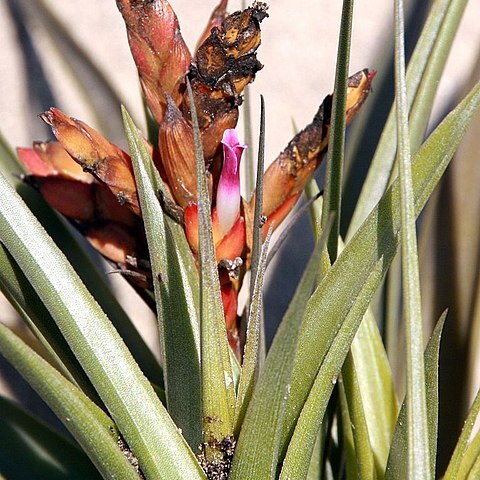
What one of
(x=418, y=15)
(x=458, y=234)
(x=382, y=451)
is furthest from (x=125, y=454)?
(x=418, y=15)

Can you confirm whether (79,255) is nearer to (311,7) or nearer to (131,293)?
(131,293)

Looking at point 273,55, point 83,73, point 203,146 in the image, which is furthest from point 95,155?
point 273,55

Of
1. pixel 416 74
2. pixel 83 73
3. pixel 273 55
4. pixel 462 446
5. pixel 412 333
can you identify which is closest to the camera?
pixel 412 333

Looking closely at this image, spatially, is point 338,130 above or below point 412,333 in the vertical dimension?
above

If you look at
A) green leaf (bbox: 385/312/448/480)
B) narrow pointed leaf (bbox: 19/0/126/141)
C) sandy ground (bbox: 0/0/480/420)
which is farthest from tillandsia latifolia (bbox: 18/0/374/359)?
sandy ground (bbox: 0/0/480/420)

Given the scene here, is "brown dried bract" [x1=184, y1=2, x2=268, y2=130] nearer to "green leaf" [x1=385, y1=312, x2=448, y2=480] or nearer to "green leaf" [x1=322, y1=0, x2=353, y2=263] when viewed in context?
"green leaf" [x1=322, y1=0, x2=353, y2=263]

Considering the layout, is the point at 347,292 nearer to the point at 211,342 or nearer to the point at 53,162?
the point at 211,342
